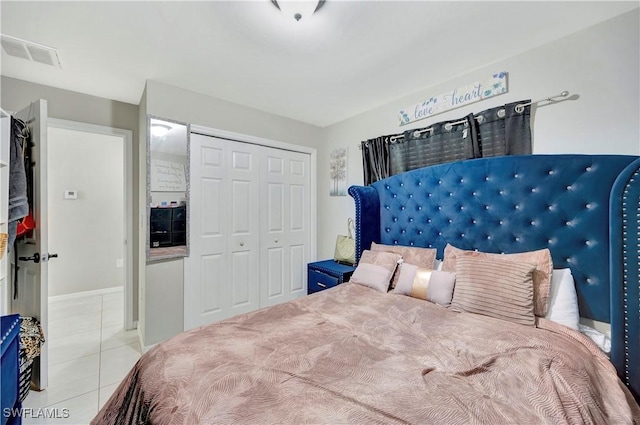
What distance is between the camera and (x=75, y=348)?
2521 mm

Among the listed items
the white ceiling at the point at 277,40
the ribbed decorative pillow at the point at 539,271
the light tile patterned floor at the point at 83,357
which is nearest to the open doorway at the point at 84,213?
the light tile patterned floor at the point at 83,357

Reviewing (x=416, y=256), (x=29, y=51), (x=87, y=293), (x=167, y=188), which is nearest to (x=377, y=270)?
(x=416, y=256)

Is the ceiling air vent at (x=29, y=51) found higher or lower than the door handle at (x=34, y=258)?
higher

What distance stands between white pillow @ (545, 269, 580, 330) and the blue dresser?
9.32 ft

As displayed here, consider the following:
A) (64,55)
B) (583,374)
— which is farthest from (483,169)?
(64,55)

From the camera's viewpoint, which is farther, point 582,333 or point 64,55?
point 64,55

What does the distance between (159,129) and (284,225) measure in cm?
170

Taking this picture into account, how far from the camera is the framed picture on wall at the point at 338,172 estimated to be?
11.2ft

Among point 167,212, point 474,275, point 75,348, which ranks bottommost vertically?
point 75,348

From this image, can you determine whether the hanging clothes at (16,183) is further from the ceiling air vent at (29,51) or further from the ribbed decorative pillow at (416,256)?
the ribbed decorative pillow at (416,256)

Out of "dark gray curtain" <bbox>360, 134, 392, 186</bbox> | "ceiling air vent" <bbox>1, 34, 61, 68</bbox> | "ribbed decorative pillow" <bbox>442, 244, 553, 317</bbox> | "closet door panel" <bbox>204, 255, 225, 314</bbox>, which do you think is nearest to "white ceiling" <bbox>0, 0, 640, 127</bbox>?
"ceiling air vent" <bbox>1, 34, 61, 68</bbox>

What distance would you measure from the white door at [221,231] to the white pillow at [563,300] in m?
2.67

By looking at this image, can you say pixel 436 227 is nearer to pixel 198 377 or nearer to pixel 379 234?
pixel 379 234

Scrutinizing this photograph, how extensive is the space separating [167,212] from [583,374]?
2983mm
